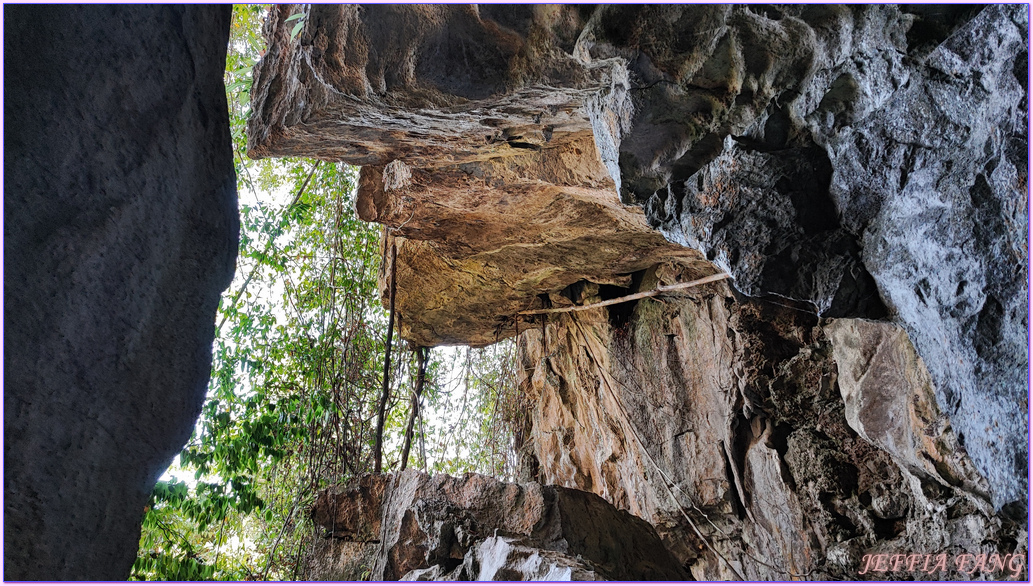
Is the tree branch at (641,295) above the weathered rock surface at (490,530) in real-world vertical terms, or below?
above

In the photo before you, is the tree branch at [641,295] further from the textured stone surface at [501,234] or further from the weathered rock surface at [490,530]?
the weathered rock surface at [490,530]

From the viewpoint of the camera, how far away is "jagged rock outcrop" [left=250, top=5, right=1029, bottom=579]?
147 centimetres

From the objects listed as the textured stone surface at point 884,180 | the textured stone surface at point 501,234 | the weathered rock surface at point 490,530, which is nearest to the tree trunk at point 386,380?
the textured stone surface at point 501,234

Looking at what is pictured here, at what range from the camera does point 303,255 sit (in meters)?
5.21

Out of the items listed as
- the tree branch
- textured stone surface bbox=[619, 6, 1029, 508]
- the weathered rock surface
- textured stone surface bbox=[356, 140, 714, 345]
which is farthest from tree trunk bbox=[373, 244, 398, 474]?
textured stone surface bbox=[619, 6, 1029, 508]

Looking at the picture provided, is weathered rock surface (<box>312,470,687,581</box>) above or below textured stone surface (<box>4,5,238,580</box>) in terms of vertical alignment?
below

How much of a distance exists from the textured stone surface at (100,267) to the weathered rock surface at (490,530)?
4.74 ft

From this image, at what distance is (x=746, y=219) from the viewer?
187cm

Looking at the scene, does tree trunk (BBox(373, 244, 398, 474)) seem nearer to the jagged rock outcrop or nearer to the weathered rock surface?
the jagged rock outcrop

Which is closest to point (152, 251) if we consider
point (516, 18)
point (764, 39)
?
point (516, 18)

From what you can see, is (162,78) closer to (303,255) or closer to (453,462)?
(303,255)

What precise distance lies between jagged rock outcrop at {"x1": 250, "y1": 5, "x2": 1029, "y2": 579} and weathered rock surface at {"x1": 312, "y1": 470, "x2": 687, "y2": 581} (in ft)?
3.86

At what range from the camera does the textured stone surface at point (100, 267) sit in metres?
1.70

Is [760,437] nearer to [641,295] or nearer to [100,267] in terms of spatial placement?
[641,295]
